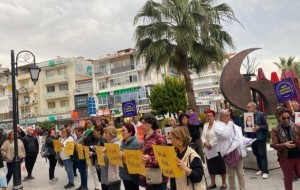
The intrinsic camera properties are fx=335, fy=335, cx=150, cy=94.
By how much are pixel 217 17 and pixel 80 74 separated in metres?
43.6

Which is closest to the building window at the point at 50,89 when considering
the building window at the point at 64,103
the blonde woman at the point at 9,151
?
the building window at the point at 64,103

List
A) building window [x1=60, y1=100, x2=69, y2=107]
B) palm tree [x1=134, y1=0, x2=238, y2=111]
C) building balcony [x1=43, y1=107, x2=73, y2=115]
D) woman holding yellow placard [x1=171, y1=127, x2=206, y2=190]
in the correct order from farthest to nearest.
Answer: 1. building window [x1=60, y1=100, x2=69, y2=107]
2. building balcony [x1=43, y1=107, x2=73, y2=115]
3. palm tree [x1=134, y1=0, x2=238, y2=111]
4. woman holding yellow placard [x1=171, y1=127, x2=206, y2=190]

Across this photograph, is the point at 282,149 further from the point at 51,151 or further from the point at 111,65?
the point at 111,65

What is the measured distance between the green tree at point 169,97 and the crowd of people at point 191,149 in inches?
1019

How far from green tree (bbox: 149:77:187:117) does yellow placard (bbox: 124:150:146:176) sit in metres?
30.9

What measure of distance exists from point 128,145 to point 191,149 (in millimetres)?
1374

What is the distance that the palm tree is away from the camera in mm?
15164

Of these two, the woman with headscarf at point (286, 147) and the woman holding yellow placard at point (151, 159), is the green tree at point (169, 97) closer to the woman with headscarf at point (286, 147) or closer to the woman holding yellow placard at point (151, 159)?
the woman with headscarf at point (286, 147)

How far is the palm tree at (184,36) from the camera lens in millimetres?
15164

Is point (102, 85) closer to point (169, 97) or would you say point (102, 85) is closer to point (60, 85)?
point (60, 85)

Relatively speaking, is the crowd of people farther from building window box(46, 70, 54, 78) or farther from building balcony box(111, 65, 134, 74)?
building window box(46, 70, 54, 78)

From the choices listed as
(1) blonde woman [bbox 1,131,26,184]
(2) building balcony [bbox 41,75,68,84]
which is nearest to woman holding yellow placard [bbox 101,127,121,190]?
(1) blonde woman [bbox 1,131,26,184]

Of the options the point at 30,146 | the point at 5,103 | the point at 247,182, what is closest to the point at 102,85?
the point at 5,103

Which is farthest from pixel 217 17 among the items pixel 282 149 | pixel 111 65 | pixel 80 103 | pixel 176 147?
pixel 80 103
